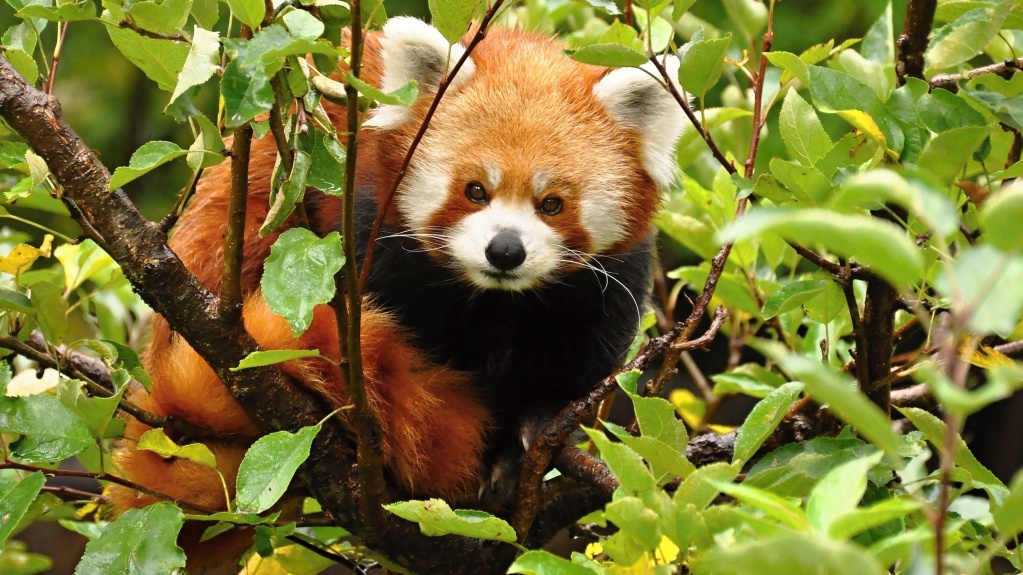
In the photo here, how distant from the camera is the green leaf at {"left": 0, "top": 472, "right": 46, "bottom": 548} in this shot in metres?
1.04

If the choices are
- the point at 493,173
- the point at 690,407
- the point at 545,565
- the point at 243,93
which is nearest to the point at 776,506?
the point at 545,565

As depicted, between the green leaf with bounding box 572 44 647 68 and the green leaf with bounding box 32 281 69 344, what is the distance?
71 centimetres

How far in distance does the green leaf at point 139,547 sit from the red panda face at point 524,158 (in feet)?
2.23

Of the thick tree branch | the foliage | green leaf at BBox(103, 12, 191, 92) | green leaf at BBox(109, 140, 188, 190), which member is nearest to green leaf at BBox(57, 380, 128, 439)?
the foliage

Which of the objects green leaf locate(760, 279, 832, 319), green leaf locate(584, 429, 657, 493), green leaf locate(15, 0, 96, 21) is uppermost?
green leaf locate(15, 0, 96, 21)

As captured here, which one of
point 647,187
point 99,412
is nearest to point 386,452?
point 99,412

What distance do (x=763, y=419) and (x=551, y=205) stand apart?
2.43 feet

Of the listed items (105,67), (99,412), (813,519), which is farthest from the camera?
(105,67)

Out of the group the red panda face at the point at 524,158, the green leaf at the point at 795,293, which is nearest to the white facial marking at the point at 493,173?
the red panda face at the point at 524,158

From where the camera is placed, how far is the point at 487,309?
5.77ft

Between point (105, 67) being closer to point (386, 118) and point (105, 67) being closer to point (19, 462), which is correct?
point (386, 118)

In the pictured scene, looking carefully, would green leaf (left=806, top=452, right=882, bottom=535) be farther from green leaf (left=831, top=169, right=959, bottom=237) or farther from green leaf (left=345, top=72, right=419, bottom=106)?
green leaf (left=345, top=72, right=419, bottom=106)

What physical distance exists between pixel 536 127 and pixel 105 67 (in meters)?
2.91

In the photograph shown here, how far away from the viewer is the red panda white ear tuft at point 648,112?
5.74 feet
